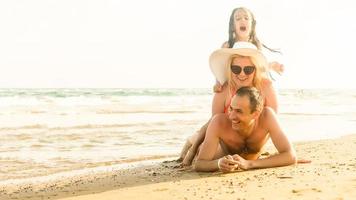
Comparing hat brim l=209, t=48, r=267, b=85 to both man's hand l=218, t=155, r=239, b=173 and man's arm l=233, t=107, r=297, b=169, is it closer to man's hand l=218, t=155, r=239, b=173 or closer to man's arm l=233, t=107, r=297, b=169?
man's arm l=233, t=107, r=297, b=169

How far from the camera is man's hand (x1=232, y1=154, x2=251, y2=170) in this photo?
180 inches

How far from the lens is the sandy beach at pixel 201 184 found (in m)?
3.71

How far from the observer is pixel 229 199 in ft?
11.6

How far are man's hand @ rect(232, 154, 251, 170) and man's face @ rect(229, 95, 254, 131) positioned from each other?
26 centimetres

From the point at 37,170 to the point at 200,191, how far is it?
325 cm

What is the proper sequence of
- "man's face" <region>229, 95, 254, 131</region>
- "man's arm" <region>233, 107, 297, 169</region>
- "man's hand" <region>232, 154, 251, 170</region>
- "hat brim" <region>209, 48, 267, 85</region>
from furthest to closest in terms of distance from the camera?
"hat brim" <region>209, 48, 267, 85</region>
"man's arm" <region>233, 107, 297, 169</region>
"man's hand" <region>232, 154, 251, 170</region>
"man's face" <region>229, 95, 254, 131</region>

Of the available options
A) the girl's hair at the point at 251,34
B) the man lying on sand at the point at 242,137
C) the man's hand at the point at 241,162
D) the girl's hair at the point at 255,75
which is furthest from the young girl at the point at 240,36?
the man's hand at the point at 241,162

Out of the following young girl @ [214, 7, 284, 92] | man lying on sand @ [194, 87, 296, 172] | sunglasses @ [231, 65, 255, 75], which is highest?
young girl @ [214, 7, 284, 92]

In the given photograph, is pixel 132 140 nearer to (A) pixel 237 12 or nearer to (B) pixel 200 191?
(A) pixel 237 12

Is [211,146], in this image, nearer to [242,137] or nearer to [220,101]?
[242,137]

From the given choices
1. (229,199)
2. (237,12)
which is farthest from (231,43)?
(229,199)

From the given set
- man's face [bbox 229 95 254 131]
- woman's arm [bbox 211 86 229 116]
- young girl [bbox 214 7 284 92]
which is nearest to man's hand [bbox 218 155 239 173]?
man's face [bbox 229 95 254 131]

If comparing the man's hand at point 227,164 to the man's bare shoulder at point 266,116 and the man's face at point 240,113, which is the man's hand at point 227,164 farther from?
the man's bare shoulder at point 266,116

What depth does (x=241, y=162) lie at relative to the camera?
15.1 feet
